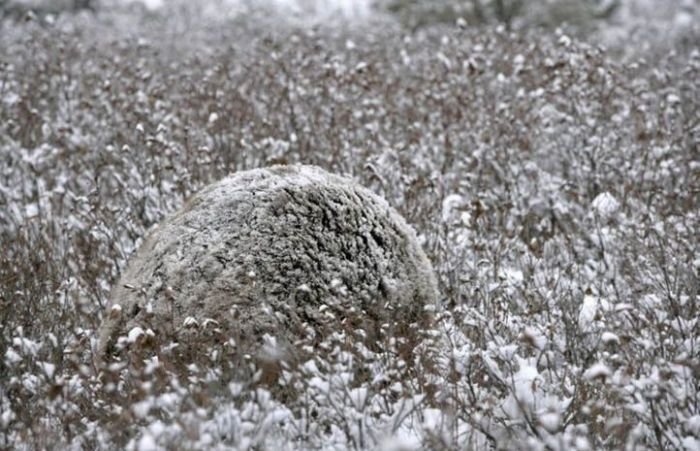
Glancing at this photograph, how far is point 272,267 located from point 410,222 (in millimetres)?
2340

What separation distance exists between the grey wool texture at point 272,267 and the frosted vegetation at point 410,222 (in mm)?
210

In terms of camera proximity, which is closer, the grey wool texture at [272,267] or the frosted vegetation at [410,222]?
the frosted vegetation at [410,222]

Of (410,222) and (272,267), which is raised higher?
(272,267)

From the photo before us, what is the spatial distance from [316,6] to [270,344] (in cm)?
1765

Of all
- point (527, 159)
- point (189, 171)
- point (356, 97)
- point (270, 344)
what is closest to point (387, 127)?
point (356, 97)

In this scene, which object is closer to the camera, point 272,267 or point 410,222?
point 272,267

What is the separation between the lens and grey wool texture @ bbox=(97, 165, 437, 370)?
13.7 ft

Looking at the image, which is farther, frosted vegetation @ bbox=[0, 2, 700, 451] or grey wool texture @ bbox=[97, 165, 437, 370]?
grey wool texture @ bbox=[97, 165, 437, 370]

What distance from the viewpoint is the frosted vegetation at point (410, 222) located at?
3654mm

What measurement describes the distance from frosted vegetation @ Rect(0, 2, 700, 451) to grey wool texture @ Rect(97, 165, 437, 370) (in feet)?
0.69

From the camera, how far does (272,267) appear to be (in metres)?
4.29

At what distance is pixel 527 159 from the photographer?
320 inches

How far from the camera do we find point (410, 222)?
21.1 feet

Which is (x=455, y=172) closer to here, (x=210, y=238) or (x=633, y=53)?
(x=210, y=238)
